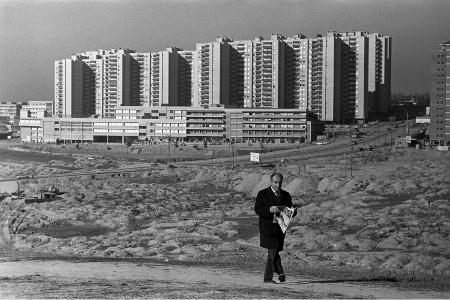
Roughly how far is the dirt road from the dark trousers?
3.0 inches

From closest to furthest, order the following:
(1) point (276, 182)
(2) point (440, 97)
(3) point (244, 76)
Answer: (1) point (276, 182), (2) point (440, 97), (3) point (244, 76)

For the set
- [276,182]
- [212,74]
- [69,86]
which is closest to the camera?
[276,182]

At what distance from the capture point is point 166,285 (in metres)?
4.50

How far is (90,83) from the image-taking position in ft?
186

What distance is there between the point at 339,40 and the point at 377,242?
4377cm

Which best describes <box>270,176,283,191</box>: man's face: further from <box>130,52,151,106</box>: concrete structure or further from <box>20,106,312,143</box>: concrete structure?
<box>130,52,151,106</box>: concrete structure

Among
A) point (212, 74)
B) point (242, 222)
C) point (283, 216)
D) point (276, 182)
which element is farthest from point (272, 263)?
point (212, 74)

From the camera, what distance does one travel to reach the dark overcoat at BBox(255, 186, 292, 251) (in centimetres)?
419

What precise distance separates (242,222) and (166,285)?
23.8ft

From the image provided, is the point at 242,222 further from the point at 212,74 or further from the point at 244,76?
the point at 244,76

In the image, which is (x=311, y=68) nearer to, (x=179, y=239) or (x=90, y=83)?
(x=90, y=83)

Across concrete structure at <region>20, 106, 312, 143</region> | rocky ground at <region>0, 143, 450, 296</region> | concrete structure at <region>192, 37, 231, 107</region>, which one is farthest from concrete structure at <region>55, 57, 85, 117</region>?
rocky ground at <region>0, 143, 450, 296</region>

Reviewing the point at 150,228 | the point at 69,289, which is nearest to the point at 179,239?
the point at 150,228

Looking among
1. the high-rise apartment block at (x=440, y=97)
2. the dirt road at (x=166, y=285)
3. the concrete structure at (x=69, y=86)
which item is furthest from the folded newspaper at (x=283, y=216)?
the concrete structure at (x=69, y=86)
